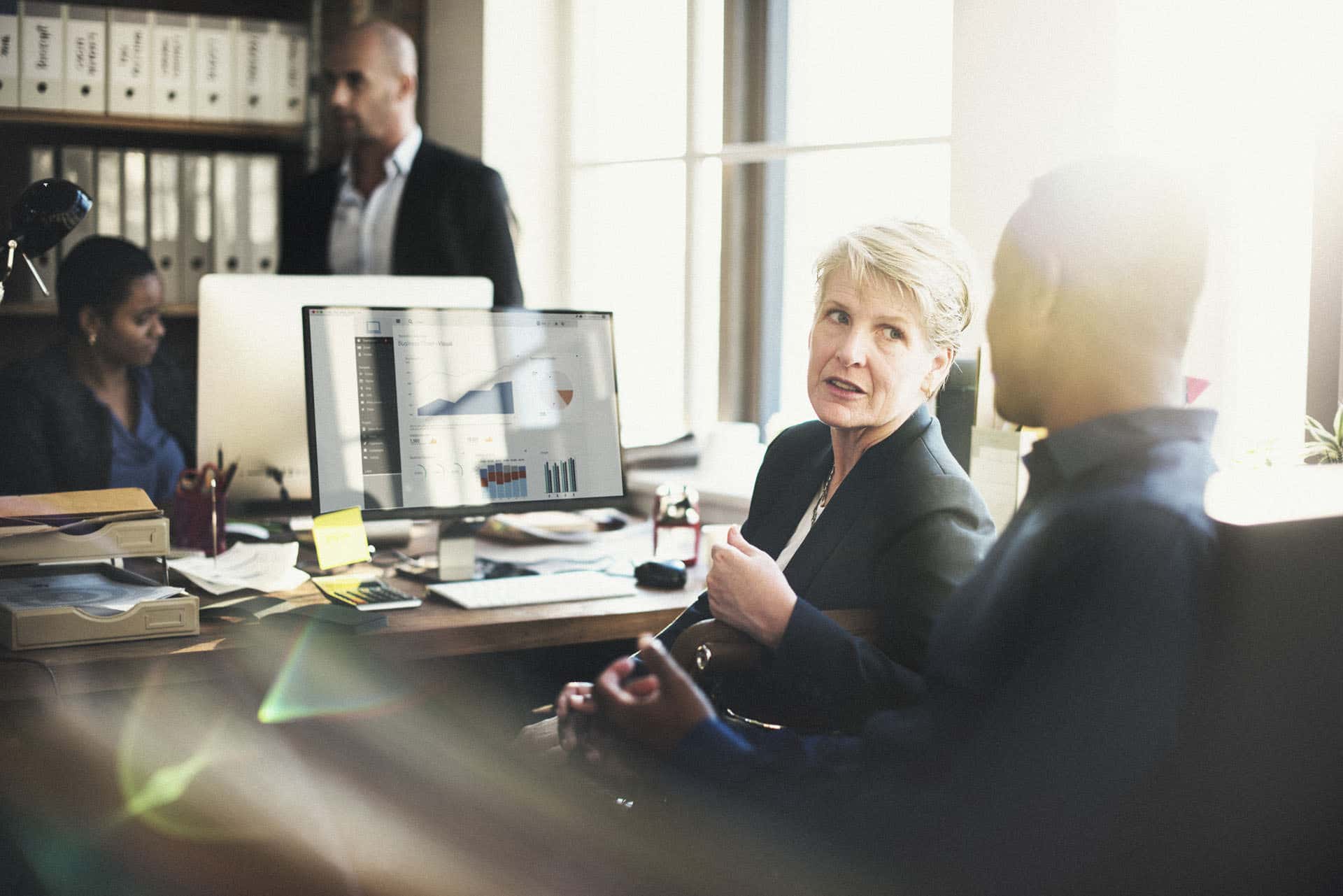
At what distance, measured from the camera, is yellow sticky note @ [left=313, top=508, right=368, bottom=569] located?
183 cm

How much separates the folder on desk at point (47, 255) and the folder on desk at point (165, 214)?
9.7 inches

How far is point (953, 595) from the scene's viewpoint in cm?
96

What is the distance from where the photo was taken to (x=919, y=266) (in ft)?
4.28

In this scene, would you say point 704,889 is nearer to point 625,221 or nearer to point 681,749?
point 681,749

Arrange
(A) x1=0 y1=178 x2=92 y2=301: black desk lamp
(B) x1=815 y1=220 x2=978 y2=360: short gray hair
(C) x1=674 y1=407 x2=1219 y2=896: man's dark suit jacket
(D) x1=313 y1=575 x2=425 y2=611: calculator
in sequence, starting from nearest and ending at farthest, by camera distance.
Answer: (C) x1=674 y1=407 x2=1219 y2=896: man's dark suit jacket < (B) x1=815 y1=220 x2=978 y2=360: short gray hair < (A) x1=0 y1=178 x2=92 y2=301: black desk lamp < (D) x1=313 y1=575 x2=425 y2=611: calculator

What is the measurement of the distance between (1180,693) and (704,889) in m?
0.50

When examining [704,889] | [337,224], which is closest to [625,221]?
[337,224]

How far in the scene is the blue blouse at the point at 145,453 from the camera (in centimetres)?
268

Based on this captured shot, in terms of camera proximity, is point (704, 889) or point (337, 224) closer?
point (704, 889)

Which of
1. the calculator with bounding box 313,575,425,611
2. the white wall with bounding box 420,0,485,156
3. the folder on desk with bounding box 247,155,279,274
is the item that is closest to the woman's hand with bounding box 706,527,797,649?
the calculator with bounding box 313,575,425,611

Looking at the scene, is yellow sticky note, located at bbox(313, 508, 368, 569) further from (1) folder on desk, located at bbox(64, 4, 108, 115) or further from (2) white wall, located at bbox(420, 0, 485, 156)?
(1) folder on desk, located at bbox(64, 4, 108, 115)

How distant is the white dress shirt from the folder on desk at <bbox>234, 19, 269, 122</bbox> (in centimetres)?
37

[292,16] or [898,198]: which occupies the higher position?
[292,16]

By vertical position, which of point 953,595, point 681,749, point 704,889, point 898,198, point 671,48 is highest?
point 671,48
